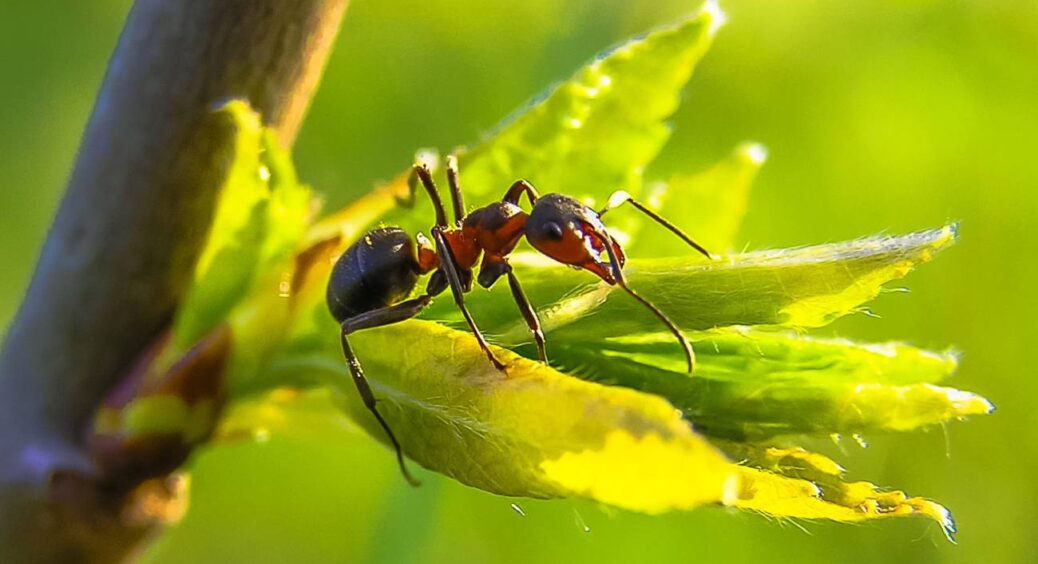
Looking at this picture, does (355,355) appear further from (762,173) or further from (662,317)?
(762,173)

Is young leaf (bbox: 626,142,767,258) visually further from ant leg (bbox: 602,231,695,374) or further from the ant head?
ant leg (bbox: 602,231,695,374)

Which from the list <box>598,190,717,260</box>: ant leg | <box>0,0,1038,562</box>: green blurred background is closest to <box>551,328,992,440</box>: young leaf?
<box>598,190,717,260</box>: ant leg

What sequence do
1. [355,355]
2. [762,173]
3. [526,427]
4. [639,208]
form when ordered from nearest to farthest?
[526,427]
[355,355]
[639,208]
[762,173]

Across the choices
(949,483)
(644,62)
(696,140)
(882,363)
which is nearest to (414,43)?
(696,140)

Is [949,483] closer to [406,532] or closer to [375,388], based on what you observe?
[406,532]

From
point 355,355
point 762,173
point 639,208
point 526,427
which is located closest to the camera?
point 526,427

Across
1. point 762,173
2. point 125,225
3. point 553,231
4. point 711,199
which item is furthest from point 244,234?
point 762,173

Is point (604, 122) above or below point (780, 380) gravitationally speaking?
above
